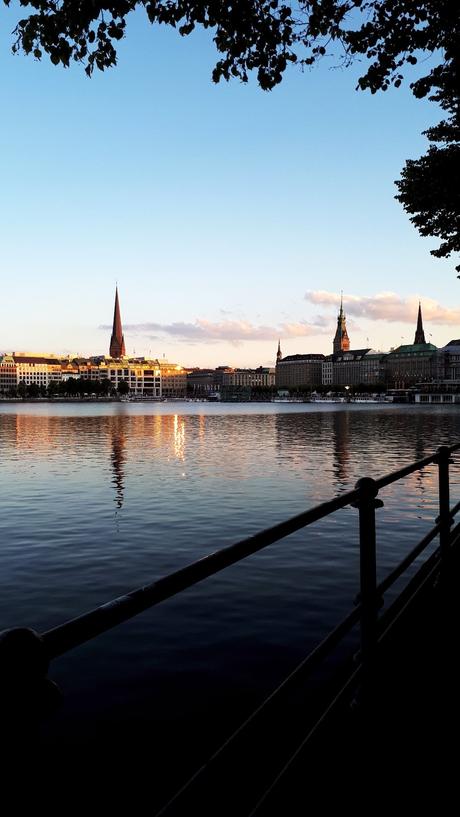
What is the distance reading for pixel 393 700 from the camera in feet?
17.8

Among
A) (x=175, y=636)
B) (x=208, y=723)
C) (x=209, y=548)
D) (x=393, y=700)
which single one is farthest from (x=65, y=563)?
(x=393, y=700)

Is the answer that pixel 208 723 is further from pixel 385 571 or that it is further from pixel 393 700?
pixel 385 571

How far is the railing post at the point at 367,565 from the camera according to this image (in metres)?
4.42

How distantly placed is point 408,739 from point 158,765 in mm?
2844

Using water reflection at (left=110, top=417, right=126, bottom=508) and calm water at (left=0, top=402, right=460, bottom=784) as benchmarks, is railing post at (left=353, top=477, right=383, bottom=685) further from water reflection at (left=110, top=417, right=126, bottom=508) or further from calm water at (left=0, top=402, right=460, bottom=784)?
water reflection at (left=110, top=417, right=126, bottom=508)

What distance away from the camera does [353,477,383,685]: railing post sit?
4422 mm

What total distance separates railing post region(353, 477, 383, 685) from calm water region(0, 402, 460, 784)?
3.49 meters

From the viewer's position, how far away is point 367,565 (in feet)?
15.0

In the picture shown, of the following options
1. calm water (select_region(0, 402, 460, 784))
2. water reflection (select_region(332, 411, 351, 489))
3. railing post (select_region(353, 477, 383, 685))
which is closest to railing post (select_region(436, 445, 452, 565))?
railing post (select_region(353, 477, 383, 685))

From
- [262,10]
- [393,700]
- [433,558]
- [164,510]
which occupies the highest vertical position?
[262,10]

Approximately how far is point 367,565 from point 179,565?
36.1 ft

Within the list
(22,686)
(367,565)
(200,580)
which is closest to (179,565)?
(367,565)

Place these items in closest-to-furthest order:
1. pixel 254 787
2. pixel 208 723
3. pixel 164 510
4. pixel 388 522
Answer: pixel 254 787
pixel 208 723
pixel 388 522
pixel 164 510

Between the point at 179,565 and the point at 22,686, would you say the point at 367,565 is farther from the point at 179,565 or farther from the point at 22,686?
the point at 179,565
